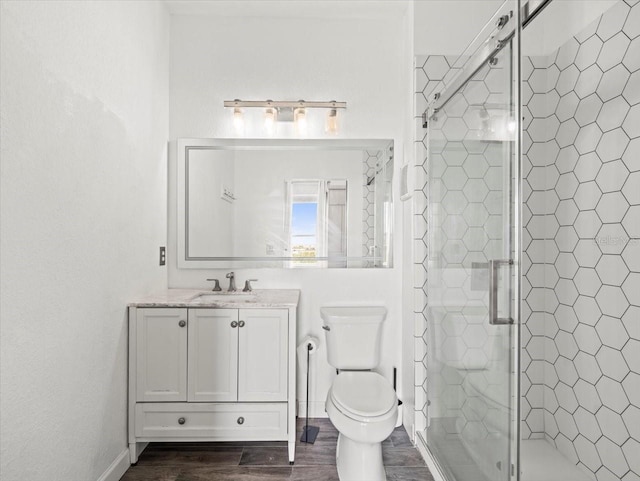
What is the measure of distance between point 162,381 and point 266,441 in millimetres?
703

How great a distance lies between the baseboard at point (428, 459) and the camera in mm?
1783

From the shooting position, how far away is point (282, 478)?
5.90ft

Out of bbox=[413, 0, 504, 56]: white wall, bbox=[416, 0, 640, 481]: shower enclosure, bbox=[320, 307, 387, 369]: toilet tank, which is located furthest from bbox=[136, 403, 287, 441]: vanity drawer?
bbox=[413, 0, 504, 56]: white wall

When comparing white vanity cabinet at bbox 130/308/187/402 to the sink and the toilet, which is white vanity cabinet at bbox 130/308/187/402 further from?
the toilet

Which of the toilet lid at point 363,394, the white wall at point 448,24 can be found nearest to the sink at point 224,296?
the toilet lid at point 363,394

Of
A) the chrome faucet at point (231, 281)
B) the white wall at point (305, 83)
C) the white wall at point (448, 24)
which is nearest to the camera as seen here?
the white wall at point (448, 24)

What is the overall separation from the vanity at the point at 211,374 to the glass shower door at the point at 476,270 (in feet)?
2.57

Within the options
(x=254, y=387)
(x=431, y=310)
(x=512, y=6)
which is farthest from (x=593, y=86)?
(x=254, y=387)

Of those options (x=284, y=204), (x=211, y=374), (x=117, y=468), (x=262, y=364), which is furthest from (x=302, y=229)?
(x=117, y=468)

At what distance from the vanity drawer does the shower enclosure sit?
87 centimetres

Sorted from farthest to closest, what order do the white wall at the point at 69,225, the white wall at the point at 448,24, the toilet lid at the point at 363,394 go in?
1. the white wall at the point at 448,24
2. the toilet lid at the point at 363,394
3. the white wall at the point at 69,225

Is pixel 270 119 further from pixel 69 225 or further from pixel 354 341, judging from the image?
pixel 354 341

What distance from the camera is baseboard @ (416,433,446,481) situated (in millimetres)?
1783

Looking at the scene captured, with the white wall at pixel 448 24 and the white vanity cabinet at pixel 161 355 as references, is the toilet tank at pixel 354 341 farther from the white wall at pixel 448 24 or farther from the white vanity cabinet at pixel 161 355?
the white wall at pixel 448 24
